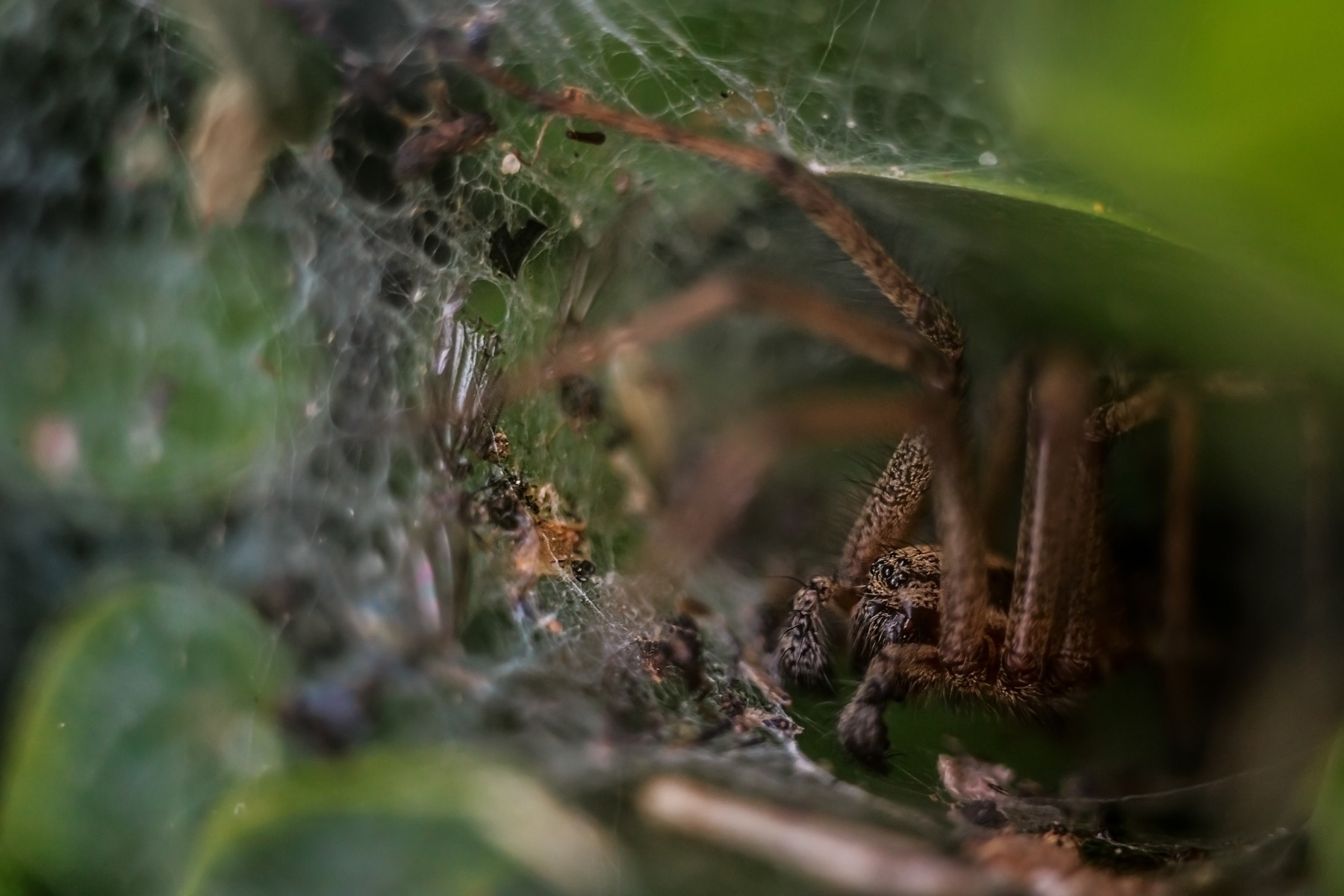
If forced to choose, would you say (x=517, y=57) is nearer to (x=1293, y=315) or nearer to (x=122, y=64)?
(x=122, y=64)

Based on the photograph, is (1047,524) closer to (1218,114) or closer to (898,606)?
(898,606)

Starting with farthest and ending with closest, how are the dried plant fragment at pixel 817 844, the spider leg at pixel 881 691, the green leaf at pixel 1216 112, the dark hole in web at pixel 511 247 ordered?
the dark hole in web at pixel 511 247, the spider leg at pixel 881 691, the dried plant fragment at pixel 817 844, the green leaf at pixel 1216 112

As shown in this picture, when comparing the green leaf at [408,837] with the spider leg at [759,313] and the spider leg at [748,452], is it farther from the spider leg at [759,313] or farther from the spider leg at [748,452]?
the spider leg at [759,313]

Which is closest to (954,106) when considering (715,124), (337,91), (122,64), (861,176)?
(861,176)

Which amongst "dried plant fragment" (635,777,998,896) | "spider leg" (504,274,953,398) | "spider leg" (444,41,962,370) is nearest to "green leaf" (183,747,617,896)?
"dried plant fragment" (635,777,998,896)

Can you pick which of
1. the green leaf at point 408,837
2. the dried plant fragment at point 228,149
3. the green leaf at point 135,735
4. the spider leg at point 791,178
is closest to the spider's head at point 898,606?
the spider leg at point 791,178

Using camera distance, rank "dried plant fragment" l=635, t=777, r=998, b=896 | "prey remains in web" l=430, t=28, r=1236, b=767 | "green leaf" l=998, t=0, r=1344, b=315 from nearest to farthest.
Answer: "green leaf" l=998, t=0, r=1344, b=315, "dried plant fragment" l=635, t=777, r=998, b=896, "prey remains in web" l=430, t=28, r=1236, b=767

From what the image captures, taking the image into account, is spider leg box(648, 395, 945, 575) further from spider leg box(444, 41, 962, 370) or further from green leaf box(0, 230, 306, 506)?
green leaf box(0, 230, 306, 506)
